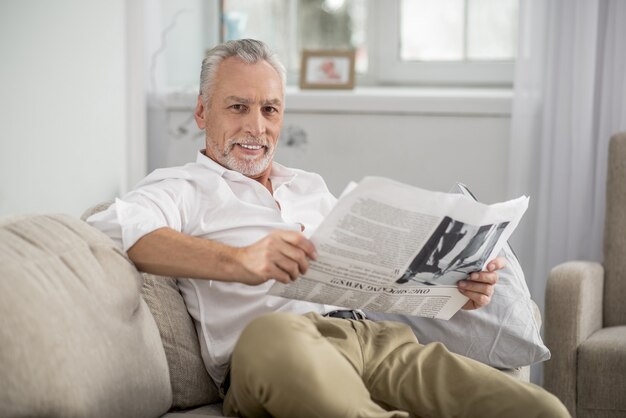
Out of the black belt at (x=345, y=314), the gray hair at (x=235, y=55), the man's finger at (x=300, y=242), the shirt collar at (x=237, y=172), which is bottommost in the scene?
the black belt at (x=345, y=314)

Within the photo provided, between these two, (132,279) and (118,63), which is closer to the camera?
(132,279)

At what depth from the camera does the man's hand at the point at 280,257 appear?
4.57ft

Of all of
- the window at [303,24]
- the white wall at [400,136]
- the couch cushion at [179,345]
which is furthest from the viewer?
the window at [303,24]

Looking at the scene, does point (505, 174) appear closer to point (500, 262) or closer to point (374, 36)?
point (374, 36)

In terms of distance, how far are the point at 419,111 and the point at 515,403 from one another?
1801 millimetres

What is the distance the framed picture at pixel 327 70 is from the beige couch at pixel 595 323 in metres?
1.05

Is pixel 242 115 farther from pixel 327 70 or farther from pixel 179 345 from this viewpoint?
pixel 327 70

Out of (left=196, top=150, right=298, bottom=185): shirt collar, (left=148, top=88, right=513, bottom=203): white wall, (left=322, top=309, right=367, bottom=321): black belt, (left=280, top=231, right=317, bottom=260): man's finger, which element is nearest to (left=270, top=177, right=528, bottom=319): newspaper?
(left=280, top=231, right=317, bottom=260): man's finger

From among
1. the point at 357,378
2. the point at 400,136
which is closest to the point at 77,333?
the point at 357,378

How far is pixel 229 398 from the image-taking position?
57.0 inches

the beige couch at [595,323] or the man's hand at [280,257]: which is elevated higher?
the man's hand at [280,257]

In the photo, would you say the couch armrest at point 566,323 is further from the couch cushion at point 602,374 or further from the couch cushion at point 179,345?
the couch cushion at point 179,345

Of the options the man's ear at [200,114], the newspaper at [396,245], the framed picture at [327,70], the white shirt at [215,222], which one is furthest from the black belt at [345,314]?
the framed picture at [327,70]

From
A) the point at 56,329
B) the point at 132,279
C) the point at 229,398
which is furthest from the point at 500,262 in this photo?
the point at 56,329
